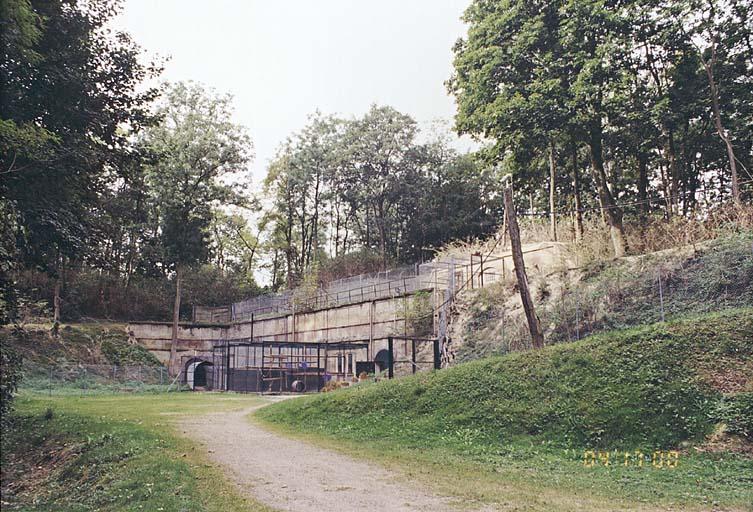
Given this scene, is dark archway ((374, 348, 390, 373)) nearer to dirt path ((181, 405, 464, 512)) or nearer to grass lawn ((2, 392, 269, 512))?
grass lawn ((2, 392, 269, 512))

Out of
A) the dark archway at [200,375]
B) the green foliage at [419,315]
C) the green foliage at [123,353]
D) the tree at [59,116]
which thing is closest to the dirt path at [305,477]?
the tree at [59,116]

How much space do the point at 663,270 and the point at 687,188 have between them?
1627 cm

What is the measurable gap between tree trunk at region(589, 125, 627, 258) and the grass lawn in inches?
739

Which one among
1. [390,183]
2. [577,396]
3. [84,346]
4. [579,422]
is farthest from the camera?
[390,183]

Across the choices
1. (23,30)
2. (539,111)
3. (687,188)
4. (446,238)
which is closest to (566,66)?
(539,111)

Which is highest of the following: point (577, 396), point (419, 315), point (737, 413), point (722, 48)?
point (722, 48)

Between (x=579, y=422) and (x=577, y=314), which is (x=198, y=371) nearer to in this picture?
(x=577, y=314)

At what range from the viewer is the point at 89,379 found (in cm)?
3603

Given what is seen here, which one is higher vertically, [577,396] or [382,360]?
[382,360]

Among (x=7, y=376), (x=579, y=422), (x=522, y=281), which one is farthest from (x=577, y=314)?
(x=7, y=376)

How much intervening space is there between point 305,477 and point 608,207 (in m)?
20.3

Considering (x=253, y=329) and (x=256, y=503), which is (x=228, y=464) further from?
(x=253, y=329)

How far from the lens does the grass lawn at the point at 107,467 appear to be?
9.44 metres

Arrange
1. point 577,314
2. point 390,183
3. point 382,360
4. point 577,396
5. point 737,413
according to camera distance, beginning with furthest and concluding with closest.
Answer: point 390,183, point 382,360, point 577,314, point 577,396, point 737,413
